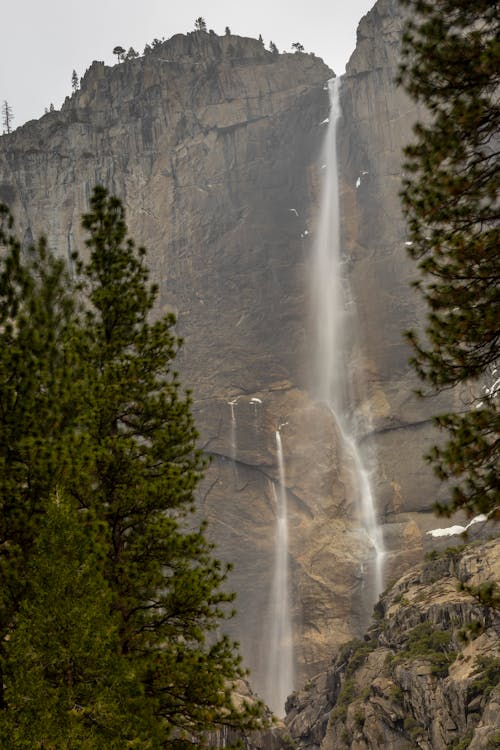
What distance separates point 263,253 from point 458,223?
214 feet

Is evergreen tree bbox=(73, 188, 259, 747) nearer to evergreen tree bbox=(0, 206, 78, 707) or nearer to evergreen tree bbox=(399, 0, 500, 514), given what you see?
evergreen tree bbox=(0, 206, 78, 707)

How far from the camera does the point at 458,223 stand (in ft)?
32.8

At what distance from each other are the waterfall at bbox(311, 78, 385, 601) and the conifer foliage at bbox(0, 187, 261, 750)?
46502mm

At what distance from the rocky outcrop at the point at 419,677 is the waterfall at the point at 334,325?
1933cm

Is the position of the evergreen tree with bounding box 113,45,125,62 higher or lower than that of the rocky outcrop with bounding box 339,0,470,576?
higher

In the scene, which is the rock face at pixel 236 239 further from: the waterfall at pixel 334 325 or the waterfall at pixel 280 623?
the waterfall at pixel 334 325

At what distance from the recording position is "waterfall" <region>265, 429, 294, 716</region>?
57.1 metres

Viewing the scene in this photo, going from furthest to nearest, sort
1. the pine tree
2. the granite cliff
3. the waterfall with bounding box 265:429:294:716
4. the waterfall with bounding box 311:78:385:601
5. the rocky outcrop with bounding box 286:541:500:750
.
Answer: the waterfall with bounding box 311:78:385:601 < the granite cliff < the waterfall with bounding box 265:429:294:716 < the rocky outcrop with bounding box 286:541:500:750 < the pine tree

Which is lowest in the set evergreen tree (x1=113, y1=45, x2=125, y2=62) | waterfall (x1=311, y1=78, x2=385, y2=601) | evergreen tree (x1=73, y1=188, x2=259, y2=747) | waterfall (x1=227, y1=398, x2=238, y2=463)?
evergreen tree (x1=73, y1=188, x2=259, y2=747)

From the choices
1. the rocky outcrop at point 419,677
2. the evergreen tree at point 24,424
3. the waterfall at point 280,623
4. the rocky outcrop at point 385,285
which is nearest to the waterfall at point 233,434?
the waterfall at point 280,623

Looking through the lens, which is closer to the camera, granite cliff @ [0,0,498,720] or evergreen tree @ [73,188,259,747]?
evergreen tree @ [73,188,259,747]

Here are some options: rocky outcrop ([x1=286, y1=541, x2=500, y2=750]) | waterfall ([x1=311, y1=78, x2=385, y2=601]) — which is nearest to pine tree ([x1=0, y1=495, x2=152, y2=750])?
rocky outcrop ([x1=286, y1=541, x2=500, y2=750])

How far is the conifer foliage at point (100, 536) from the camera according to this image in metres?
10.0

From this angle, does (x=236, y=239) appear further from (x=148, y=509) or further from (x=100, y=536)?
(x=100, y=536)
